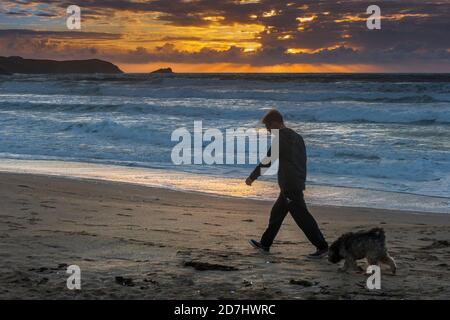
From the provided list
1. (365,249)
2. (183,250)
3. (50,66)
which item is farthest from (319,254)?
(50,66)

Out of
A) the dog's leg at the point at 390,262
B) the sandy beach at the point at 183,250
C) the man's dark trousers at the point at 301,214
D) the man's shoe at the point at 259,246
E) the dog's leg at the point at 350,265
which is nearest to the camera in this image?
the sandy beach at the point at 183,250

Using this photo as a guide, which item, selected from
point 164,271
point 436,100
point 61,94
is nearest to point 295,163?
point 164,271

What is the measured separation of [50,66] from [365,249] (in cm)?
14361

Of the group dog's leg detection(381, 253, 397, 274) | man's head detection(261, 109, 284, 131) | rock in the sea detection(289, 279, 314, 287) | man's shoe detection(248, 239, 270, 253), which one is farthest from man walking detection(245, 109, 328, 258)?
rock in the sea detection(289, 279, 314, 287)

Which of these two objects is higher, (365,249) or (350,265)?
(365,249)

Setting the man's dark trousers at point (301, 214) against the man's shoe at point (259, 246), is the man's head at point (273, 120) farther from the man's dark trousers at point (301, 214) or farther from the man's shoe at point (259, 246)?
the man's shoe at point (259, 246)

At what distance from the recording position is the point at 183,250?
7.01 metres

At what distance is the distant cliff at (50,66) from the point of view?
139000mm

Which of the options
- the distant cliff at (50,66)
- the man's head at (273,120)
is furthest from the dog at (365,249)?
the distant cliff at (50,66)

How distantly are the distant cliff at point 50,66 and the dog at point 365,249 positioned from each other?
13782 cm

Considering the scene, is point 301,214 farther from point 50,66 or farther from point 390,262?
point 50,66

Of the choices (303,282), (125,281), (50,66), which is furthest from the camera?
(50,66)

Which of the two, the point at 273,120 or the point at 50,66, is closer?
the point at 273,120
